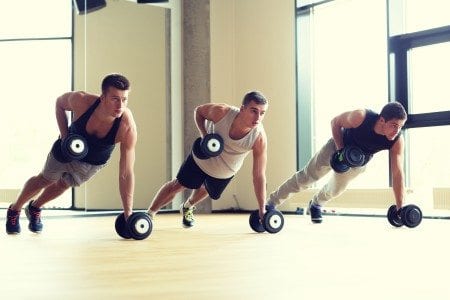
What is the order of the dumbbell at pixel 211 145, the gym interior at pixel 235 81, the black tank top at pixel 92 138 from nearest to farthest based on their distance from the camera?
1. the black tank top at pixel 92 138
2. the dumbbell at pixel 211 145
3. the gym interior at pixel 235 81

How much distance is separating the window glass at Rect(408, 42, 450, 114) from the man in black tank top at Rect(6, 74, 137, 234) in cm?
307

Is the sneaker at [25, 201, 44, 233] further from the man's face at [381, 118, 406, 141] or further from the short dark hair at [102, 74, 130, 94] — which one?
the man's face at [381, 118, 406, 141]

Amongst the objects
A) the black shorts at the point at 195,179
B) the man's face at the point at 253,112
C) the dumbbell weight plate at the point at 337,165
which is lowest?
the black shorts at the point at 195,179

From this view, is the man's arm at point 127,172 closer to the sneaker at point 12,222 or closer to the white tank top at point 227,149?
the white tank top at point 227,149

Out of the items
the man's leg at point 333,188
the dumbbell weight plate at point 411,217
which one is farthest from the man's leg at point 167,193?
the dumbbell weight plate at point 411,217

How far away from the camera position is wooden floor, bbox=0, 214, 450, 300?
1556mm

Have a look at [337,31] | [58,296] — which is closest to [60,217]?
[337,31]

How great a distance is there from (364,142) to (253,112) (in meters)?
0.93

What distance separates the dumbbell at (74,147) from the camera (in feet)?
10.3

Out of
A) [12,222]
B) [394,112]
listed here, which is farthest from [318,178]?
[12,222]

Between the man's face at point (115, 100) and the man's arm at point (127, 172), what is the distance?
135mm

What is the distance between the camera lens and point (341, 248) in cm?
273

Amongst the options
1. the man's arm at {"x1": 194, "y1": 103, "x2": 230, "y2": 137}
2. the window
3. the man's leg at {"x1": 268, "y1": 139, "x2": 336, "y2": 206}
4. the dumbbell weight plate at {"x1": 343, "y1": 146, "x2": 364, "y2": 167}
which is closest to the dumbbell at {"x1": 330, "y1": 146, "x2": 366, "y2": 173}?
the dumbbell weight plate at {"x1": 343, "y1": 146, "x2": 364, "y2": 167}

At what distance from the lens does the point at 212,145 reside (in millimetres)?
3436
